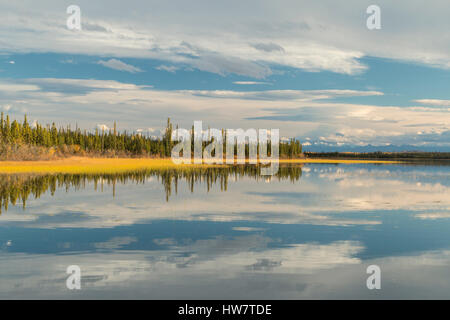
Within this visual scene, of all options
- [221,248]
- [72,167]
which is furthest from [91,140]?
[221,248]

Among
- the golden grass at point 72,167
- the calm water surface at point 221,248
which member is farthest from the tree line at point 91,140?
the calm water surface at point 221,248

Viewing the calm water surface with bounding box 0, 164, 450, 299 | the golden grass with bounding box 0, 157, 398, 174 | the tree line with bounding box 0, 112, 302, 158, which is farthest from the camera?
the tree line with bounding box 0, 112, 302, 158

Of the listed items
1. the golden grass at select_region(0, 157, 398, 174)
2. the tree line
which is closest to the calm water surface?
the golden grass at select_region(0, 157, 398, 174)

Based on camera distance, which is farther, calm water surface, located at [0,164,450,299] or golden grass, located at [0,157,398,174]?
golden grass, located at [0,157,398,174]

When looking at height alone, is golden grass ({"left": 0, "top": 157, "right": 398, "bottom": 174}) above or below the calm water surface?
above

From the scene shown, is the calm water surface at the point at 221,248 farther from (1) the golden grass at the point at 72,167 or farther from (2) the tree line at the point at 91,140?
(2) the tree line at the point at 91,140

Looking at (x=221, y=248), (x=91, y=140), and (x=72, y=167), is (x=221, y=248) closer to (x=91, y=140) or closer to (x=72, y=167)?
(x=72, y=167)

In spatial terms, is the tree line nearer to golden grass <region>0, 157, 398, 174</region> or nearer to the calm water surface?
golden grass <region>0, 157, 398, 174</region>

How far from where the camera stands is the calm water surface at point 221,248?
8.84 m

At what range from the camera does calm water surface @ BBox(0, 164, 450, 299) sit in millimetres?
8836
